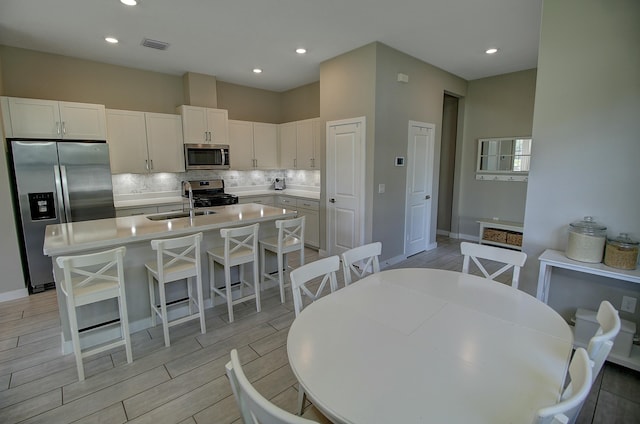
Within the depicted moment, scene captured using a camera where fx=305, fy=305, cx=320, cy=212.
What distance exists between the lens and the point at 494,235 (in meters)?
5.39

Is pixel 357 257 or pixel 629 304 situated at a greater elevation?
pixel 357 257

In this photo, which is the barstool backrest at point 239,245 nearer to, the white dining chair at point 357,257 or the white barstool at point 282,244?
the white barstool at point 282,244

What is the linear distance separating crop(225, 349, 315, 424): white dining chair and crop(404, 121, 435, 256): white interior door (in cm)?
419

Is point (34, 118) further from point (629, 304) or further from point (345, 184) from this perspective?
point (629, 304)

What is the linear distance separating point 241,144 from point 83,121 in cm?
242

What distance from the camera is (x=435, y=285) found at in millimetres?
2000

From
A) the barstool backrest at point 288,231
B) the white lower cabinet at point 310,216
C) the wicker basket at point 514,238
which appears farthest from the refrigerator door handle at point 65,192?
the wicker basket at point 514,238

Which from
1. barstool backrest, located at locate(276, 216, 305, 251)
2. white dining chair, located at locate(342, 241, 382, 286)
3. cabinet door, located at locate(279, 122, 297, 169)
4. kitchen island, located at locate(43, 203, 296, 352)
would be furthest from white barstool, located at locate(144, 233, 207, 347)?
cabinet door, located at locate(279, 122, 297, 169)

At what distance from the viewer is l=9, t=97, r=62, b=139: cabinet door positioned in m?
3.71

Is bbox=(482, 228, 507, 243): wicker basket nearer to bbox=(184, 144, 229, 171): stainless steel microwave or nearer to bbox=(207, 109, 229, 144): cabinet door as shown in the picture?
bbox=(184, 144, 229, 171): stainless steel microwave

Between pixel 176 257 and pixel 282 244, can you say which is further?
pixel 282 244

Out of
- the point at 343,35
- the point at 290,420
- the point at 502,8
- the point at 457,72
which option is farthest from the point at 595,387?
the point at 457,72

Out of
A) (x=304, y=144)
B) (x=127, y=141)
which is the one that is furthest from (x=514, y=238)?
(x=127, y=141)

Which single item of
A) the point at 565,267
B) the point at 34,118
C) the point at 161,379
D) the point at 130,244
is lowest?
the point at 161,379
